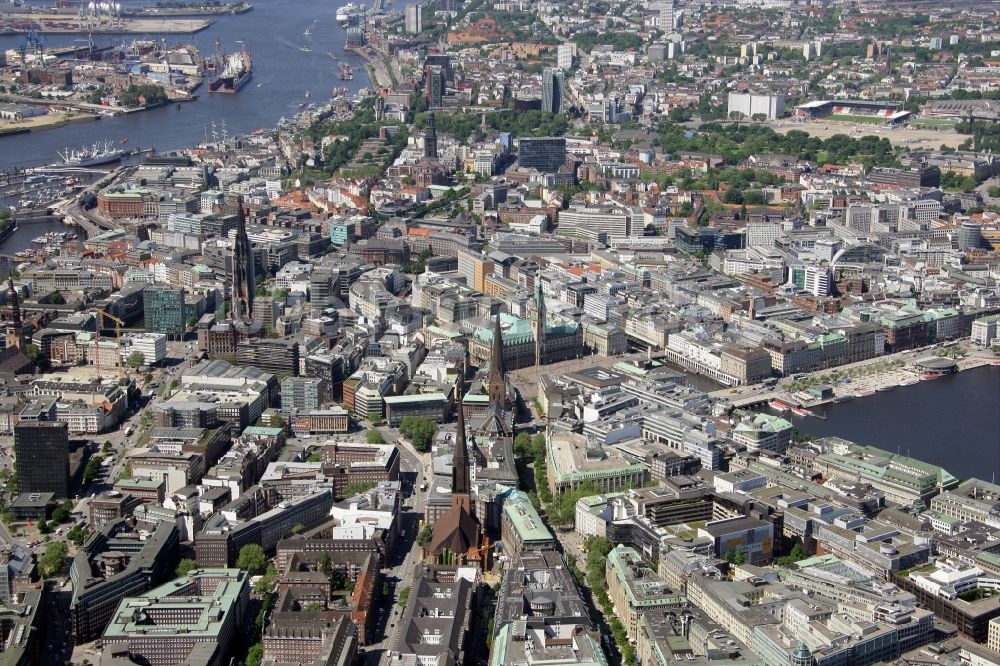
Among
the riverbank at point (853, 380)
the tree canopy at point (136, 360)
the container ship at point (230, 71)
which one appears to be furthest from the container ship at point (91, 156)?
the riverbank at point (853, 380)

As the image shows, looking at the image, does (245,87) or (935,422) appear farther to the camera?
(245,87)

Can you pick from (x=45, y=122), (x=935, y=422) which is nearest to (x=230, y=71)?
(x=45, y=122)

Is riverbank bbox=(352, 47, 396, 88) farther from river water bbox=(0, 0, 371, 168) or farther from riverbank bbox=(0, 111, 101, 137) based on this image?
riverbank bbox=(0, 111, 101, 137)

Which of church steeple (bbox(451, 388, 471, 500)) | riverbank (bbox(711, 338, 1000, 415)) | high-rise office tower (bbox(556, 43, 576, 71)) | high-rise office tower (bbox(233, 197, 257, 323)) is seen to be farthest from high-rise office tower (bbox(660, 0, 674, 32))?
church steeple (bbox(451, 388, 471, 500))

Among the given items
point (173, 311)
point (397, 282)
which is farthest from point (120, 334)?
point (397, 282)

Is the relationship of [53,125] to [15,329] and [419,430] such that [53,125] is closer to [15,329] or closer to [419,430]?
[15,329]

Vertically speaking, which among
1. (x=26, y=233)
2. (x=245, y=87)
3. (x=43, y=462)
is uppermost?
(x=245, y=87)
